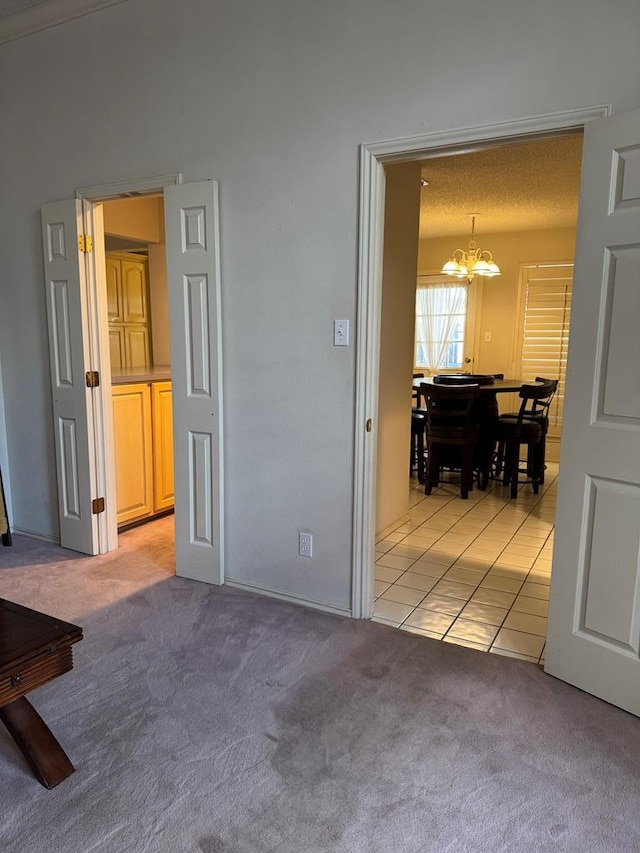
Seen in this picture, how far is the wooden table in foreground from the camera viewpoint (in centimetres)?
155

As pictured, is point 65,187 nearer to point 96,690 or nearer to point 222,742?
point 96,690

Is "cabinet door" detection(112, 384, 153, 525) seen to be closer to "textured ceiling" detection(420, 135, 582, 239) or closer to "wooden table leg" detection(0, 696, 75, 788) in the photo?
"wooden table leg" detection(0, 696, 75, 788)

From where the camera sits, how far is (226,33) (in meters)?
2.59

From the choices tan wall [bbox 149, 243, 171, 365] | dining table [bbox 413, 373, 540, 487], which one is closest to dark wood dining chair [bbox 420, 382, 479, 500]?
dining table [bbox 413, 373, 540, 487]

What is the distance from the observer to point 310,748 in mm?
1785

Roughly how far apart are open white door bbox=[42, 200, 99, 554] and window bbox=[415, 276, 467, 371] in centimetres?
479

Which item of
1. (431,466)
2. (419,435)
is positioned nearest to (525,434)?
(431,466)

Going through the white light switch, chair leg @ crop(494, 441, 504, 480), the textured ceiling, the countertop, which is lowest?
chair leg @ crop(494, 441, 504, 480)

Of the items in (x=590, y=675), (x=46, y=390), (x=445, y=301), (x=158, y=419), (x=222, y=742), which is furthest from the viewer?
(x=445, y=301)

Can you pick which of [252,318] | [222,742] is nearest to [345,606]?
[222,742]

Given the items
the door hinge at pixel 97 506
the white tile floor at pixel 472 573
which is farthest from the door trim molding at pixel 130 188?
the white tile floor at pixel 472 573

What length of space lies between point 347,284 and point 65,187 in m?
1.80

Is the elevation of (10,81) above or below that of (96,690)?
above

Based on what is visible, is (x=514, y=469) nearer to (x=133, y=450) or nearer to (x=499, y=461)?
(x=499, y=461)
